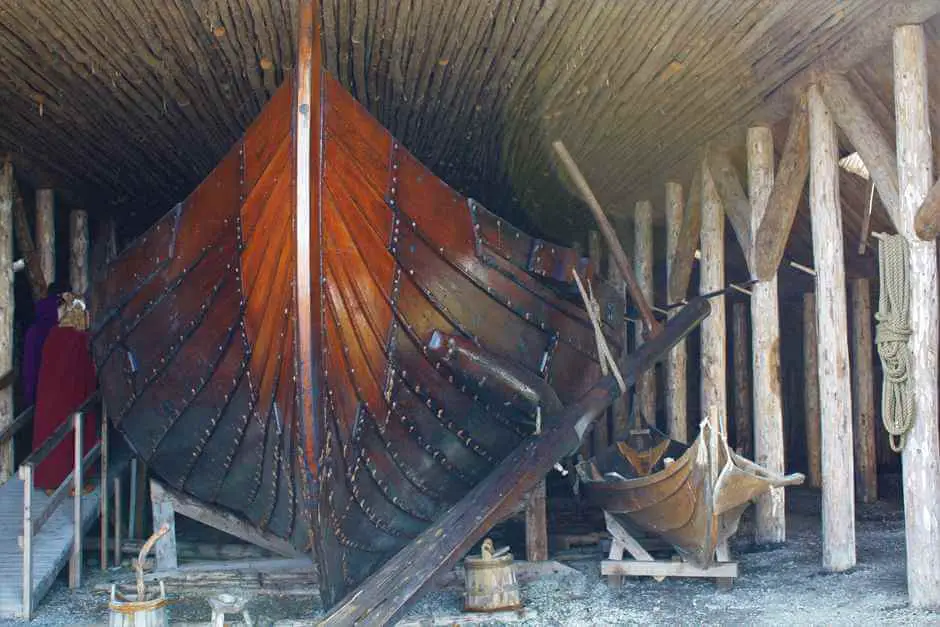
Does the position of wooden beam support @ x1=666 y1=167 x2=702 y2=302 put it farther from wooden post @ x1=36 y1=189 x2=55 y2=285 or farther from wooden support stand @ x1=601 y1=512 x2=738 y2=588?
wooden post @ x1=36 y1=189 x2=55 y2=285

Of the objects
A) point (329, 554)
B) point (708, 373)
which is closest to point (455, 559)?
point (329, 554)

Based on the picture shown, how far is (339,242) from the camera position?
511 centimetres

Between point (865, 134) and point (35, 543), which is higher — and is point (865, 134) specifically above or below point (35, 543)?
above

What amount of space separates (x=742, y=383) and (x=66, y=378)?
6.39 metres

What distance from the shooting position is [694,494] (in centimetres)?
572

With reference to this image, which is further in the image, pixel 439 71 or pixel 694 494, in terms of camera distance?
pixel 439 71

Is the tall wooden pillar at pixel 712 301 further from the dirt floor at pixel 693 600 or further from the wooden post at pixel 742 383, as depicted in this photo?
the wooden post at pixel 742 383

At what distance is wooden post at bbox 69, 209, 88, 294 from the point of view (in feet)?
30.8

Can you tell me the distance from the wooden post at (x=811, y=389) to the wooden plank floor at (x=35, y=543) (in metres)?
6.24

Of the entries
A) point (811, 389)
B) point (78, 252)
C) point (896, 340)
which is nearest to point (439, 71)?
point (896, 340)

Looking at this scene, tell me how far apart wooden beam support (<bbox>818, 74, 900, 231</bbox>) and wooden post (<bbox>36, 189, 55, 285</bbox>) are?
601 cm

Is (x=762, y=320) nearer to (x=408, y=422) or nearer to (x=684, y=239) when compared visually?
(x=684, y=239)

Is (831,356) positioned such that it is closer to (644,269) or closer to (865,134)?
(865,134)

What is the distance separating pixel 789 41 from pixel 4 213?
5659 millimetres
